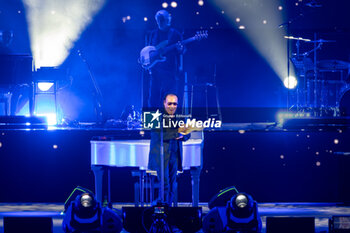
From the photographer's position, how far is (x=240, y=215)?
4.83 meters

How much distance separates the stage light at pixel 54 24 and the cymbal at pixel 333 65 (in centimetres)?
425

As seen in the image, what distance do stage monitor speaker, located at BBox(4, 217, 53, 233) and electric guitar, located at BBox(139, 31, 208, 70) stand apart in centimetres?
526

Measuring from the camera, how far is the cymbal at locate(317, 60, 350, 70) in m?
9.00

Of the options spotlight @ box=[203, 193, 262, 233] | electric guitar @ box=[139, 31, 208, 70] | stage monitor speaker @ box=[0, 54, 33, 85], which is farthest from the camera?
electric guitar @ box=[139, 31, 208, 70]

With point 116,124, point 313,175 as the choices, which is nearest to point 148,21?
point 116,124

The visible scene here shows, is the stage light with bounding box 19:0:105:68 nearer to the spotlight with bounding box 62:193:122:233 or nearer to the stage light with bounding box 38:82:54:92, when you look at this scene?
the stage light with bounding box 38:82:54:92

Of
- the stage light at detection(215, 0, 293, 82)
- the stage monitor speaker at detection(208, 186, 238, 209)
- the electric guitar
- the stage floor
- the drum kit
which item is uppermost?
the stage light at detection(215, 0, 293, 82)

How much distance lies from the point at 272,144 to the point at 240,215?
2779mm

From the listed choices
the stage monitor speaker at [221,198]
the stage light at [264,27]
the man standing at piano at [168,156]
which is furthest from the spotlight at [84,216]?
the stage light at [264,27]

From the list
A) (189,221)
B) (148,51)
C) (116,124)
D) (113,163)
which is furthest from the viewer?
(148,51)

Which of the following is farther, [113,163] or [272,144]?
[272,144]

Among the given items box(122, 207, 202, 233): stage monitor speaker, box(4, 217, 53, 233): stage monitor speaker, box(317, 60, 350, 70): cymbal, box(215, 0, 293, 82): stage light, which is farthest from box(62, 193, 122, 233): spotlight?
box(215, 0, 293, 82): stage light

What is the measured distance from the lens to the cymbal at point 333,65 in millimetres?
9002

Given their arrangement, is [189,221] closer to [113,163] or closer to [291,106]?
[113,163]
